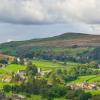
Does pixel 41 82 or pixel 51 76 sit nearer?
pixel 41 82

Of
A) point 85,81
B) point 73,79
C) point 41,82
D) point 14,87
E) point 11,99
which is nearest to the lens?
point 11,99

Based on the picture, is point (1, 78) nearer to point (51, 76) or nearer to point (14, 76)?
point (14, 76)

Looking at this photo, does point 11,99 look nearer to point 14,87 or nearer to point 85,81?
point 14,87

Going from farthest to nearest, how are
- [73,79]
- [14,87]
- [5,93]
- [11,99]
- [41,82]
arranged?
[73,79], [41,82], [14,87], [5,93], [11,99]

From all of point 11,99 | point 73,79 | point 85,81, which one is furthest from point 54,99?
point 73,79

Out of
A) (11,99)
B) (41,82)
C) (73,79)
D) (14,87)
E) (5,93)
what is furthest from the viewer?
(73,79)

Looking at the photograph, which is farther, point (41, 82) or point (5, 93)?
point (41, 82)

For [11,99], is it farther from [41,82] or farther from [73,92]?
[41,82]

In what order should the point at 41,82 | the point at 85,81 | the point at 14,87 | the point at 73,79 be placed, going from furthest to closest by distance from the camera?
the point at 73,79 < the point at 85,81 < the point at 41,82 < the point at 14,87

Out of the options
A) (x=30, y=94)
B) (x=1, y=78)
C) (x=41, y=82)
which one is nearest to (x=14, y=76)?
(x=1, y=78)
